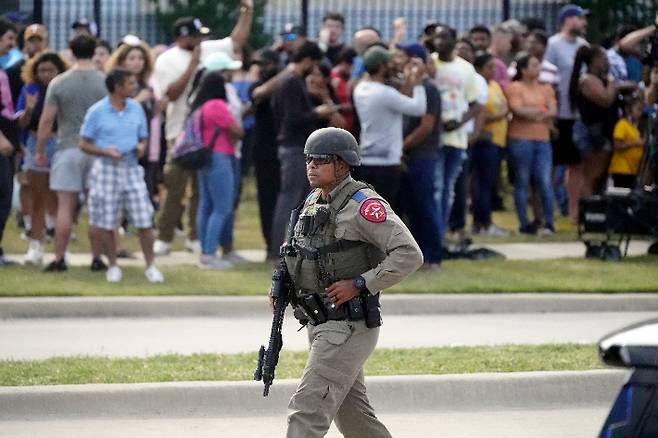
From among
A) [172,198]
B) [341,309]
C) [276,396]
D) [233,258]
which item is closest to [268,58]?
[172,198]

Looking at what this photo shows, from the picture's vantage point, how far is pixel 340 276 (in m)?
6.61

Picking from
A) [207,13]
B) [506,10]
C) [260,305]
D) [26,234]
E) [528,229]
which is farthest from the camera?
[207,13]

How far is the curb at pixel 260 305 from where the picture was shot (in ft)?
38.6

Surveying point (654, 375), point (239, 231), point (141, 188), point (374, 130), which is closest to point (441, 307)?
point (374, 130)

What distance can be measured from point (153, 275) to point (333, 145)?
6411 millimetres

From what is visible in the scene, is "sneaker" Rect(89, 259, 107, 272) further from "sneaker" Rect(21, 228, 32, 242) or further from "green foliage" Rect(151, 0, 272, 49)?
"green foliage" Rect(151, 0, 272, 49)

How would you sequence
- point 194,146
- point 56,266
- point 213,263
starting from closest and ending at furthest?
point 56,266, point 194,146, point 213,263

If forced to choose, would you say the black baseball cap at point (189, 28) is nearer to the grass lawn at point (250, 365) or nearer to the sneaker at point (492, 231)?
the sneaker at point (492, 231)

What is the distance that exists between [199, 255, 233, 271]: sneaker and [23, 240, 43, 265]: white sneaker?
54.5 inches

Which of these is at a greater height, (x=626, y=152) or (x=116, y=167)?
(x=116, y=167)

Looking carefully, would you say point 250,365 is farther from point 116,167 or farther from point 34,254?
point 34,254

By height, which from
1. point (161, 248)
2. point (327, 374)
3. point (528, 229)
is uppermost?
point (327, 374)

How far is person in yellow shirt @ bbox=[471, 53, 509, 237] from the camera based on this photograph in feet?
52.7

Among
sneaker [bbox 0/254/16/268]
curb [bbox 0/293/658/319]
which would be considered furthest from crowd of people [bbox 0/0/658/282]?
curb [bbox 0/293/658/319]
